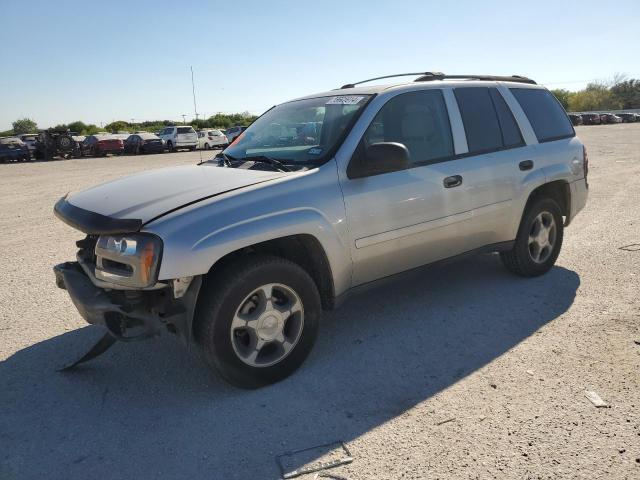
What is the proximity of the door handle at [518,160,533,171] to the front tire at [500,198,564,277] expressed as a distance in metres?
0.38

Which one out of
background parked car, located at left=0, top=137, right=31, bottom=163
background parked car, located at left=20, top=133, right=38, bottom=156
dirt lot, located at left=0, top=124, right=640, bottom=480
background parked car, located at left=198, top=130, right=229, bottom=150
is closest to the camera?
dirt lot, located at left=0, top=124, right=640, bottom=480

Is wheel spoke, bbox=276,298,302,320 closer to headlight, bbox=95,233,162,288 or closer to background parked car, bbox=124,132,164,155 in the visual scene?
headlight, bbox=95,233,162,288

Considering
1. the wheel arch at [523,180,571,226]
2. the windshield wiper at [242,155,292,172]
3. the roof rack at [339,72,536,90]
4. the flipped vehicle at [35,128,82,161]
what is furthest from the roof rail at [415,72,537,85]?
the flipped vehicle at [35,128,82,161]

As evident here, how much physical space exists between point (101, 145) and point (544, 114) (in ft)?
97.0

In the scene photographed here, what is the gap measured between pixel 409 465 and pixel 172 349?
203 centimetres

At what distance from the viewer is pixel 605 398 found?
3.05 m

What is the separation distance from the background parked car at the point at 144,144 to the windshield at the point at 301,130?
28.8m

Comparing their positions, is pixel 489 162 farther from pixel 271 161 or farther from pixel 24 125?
pixel 24 125

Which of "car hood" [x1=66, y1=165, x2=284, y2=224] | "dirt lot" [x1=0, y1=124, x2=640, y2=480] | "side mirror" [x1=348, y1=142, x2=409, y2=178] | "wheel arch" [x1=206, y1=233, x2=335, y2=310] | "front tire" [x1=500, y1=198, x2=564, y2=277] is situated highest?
"side mirror" [x1=348, y1=142, x2=409, y2=178]

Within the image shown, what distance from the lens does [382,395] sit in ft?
10.4

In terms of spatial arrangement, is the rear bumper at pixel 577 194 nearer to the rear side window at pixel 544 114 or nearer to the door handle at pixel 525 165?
the rear side window at pixel 544 114

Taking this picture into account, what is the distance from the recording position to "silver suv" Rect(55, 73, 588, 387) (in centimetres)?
300

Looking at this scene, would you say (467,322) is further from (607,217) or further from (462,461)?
(607,217)

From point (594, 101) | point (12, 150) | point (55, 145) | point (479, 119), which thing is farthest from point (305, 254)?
point (594, 101)
